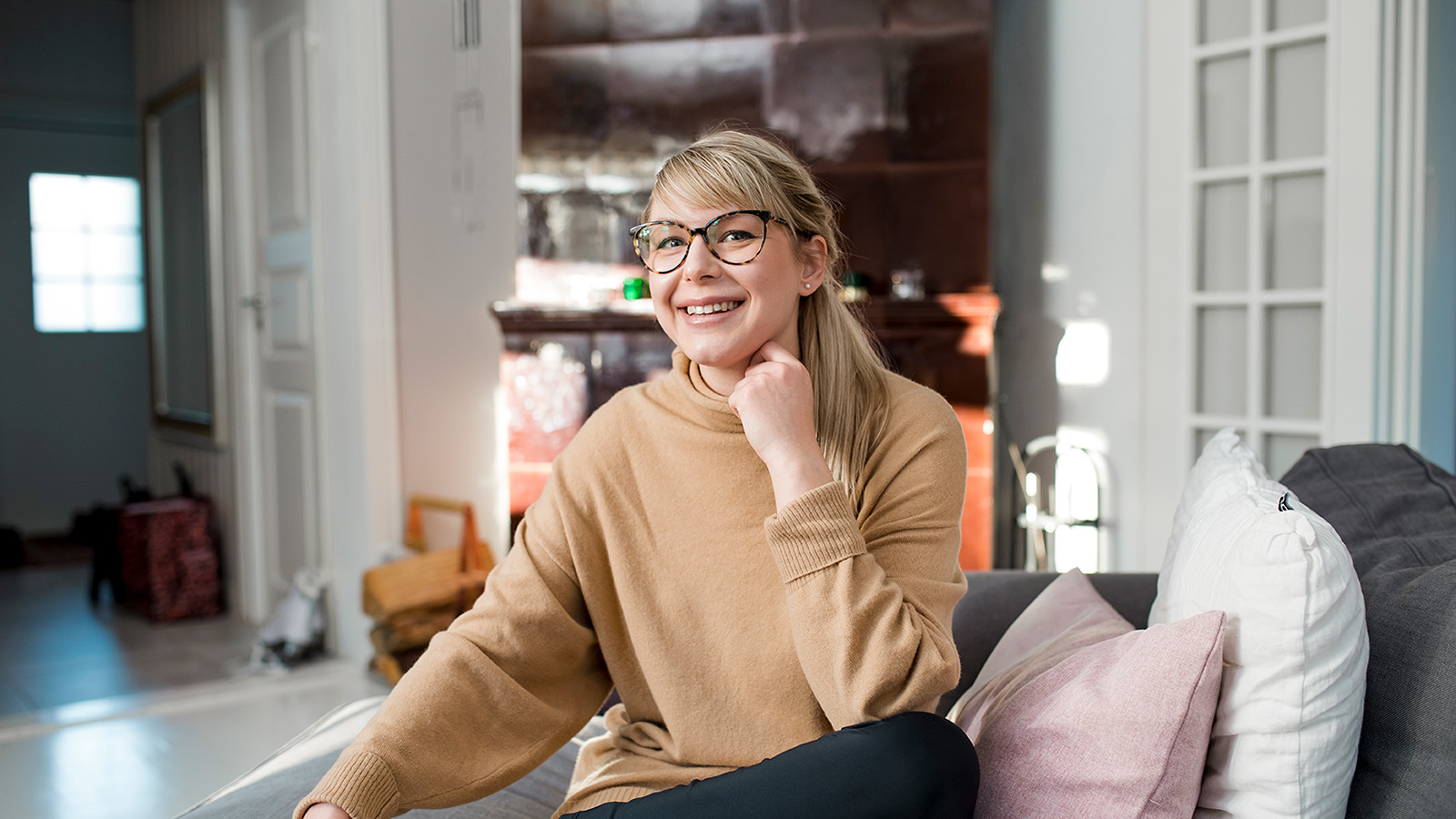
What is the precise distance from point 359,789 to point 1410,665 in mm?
1016

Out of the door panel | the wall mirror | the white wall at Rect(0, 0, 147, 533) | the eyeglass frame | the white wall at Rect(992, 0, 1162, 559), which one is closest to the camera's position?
the eyeglass frame

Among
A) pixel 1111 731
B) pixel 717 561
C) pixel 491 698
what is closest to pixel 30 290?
pixel 491 698

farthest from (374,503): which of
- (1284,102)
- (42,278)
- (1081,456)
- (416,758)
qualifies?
(42,278)

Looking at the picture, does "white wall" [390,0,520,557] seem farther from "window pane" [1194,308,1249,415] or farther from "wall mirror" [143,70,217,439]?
"window pane" [1194,308,1249,415]

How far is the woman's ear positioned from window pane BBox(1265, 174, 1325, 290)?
1995 millimetres

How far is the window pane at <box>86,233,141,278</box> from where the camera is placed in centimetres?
640

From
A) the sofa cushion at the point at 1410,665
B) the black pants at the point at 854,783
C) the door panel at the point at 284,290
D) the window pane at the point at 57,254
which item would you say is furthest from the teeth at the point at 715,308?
the window pane at the point at 57,254

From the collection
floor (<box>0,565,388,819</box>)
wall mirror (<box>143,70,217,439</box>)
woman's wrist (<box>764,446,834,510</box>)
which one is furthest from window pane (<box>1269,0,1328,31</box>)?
wall mirror (<box>143,70,217,439</box>)

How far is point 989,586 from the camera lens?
1.70 meters

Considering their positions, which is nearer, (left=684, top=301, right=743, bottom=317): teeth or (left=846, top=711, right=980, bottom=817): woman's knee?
(left=846, top=711, right=980, bottom=817): woman's knee

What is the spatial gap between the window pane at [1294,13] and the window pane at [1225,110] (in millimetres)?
115

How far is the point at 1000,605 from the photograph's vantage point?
1.66 metres

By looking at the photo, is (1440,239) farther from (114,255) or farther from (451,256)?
(114,255)

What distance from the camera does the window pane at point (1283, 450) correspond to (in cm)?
→ 285
